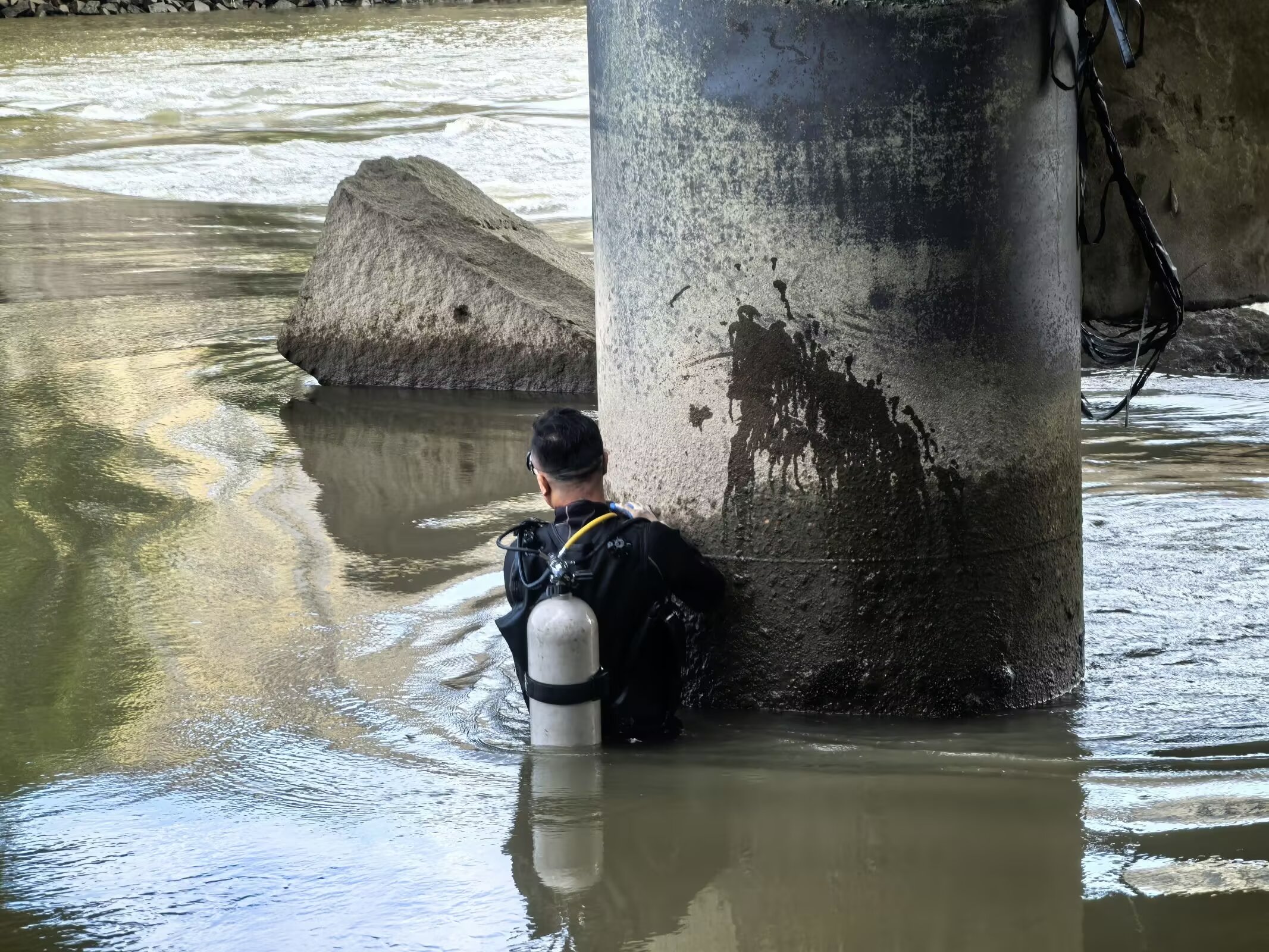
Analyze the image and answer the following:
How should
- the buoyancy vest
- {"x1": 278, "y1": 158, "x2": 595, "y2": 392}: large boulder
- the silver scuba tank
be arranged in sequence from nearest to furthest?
the silver scuba tank
the buoyancy vest
{"x1": 278, "y1": 158, "x2": 595, "y2": 392}: large boulder

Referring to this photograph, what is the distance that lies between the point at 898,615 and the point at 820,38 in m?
1.46

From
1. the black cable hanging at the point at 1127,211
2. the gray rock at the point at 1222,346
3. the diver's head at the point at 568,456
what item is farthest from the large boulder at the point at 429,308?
the diver's head at the point at 568,456

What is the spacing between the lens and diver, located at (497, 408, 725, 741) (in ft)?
13.0

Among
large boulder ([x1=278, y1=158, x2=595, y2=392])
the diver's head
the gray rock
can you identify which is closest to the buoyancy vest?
the diver's head

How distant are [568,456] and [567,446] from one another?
0.10 feet

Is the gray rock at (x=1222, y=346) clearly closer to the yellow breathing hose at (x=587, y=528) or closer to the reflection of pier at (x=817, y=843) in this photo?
the reflection of pier at (x=817, y=843)

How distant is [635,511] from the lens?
425cm

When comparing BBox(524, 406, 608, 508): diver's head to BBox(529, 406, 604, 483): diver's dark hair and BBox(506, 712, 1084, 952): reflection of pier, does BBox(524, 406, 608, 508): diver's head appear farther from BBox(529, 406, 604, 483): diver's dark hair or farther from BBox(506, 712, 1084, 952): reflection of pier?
BBox(506, 712, 1084, 952): reflection of pier

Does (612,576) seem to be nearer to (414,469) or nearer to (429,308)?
(414,469)

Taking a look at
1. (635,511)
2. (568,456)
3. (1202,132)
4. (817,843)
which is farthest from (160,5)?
(817,843)

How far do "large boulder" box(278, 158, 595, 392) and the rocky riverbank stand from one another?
32.0 metres

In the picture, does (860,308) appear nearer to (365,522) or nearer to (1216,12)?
(365,522)

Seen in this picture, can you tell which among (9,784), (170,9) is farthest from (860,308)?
(170,9)

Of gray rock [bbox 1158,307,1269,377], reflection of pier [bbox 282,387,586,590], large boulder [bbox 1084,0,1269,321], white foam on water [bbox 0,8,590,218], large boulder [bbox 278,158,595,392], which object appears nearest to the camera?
reflection of pier [bbox 282,387,586,590]
